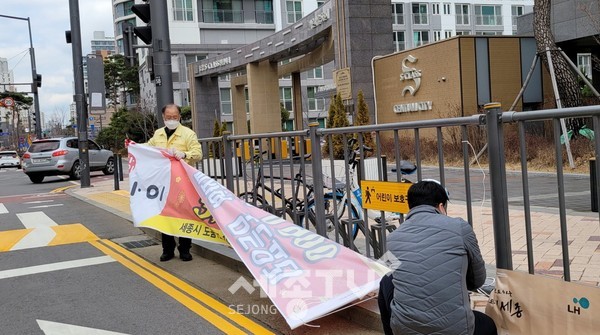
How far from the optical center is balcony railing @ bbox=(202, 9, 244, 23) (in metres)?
56.3

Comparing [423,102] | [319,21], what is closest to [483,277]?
[423,102]

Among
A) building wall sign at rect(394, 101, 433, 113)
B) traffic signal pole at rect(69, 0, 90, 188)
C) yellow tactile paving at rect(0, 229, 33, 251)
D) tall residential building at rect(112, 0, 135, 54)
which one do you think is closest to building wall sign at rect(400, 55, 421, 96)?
building wall sign at rect(394, 101, 433, 113)

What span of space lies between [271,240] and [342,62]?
2086 cm

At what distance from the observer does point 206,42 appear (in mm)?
56531

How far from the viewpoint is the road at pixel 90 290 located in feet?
16.5

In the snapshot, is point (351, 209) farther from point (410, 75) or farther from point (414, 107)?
point (410, 75)

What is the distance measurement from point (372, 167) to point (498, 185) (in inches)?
52.1

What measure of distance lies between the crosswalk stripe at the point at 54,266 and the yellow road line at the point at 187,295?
21 cm

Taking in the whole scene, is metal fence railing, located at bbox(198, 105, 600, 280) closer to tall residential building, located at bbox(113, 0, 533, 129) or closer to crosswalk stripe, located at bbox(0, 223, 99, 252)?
crosswalk stripe, located at bbox(0, 223, 99, 252)

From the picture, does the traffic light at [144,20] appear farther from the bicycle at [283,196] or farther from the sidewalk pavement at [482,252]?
the bicycle at [283,196]

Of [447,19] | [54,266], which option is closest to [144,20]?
[54,266]

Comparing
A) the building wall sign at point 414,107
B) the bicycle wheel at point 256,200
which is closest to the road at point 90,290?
the bicycle wheel at point 256,200

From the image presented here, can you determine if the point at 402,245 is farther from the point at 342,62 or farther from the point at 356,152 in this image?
the point at 342,62

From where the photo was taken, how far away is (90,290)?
6.15 meters
